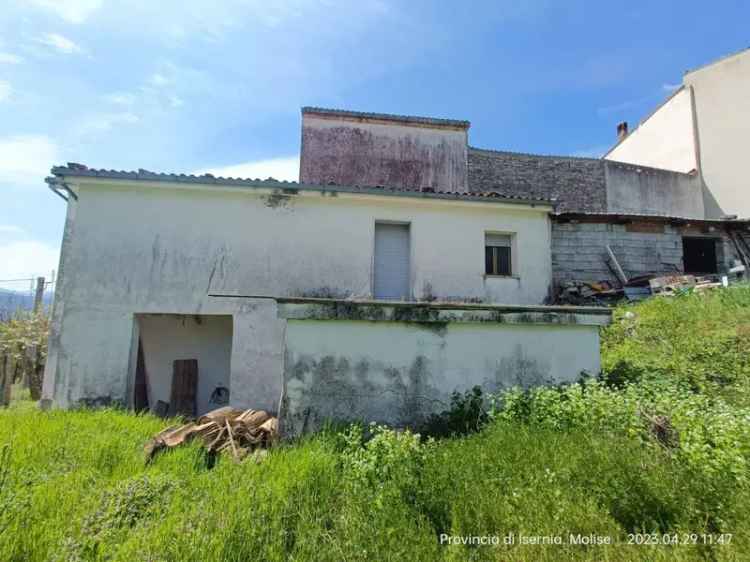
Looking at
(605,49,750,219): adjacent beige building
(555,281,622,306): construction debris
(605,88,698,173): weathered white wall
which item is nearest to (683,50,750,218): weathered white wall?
(605,49,750,219): adjacent beige building

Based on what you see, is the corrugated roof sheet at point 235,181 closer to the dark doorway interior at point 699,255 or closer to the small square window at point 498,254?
the small square window at point 498,254

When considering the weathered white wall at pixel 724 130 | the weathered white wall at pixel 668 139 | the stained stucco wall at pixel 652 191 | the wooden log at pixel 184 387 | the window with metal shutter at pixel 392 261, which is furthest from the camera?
the weathered white wall at pixel 668 139

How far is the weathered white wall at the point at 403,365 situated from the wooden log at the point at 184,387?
4.96 meters

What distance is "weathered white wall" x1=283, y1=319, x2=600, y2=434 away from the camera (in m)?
5.02

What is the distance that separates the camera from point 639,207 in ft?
55.2

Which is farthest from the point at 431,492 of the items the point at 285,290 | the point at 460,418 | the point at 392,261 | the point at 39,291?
the point at 39,291

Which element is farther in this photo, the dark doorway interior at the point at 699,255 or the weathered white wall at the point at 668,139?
the weathered white wall at the point at 668,139

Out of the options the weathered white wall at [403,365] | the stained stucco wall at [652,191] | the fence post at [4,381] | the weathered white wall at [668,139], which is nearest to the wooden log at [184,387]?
the fence post at [4,381]

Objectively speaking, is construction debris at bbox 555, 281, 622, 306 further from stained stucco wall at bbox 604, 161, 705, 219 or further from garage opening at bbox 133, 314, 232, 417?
garage opening at bbox 133, 314, 232, 417

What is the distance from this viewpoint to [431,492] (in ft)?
10.6

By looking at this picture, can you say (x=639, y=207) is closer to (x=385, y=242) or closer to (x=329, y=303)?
(x=385, y=242)

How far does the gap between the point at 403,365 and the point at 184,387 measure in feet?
20.2

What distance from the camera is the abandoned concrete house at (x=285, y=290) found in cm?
529

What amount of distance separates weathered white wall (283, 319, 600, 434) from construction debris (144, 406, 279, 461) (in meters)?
0.57
